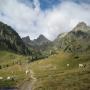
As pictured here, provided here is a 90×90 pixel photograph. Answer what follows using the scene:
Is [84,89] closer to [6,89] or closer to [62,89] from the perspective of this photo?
[62,89]

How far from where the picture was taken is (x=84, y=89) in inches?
3095

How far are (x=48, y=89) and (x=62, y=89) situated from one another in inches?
272

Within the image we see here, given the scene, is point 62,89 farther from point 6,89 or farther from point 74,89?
point 6,89

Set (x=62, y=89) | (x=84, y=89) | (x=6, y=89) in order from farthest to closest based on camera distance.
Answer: (x=6, y=89)
(x=62, y=89)
(x=84, y=89)

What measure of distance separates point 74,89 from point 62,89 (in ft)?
24.9

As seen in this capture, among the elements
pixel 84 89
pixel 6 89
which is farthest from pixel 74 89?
pixel 6 89

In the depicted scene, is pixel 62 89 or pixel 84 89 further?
pixel 62 89

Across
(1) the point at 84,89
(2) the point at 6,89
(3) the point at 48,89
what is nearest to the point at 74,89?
(1) the point at 84,89

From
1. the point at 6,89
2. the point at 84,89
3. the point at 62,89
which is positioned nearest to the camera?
the point at 84,89

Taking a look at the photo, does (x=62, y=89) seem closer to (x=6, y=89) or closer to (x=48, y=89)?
(x=48, y=89)

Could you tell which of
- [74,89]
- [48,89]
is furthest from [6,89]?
[74,89]

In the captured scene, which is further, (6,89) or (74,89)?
(6,89)

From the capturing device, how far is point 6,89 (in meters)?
122

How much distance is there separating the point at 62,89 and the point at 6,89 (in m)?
44.9
